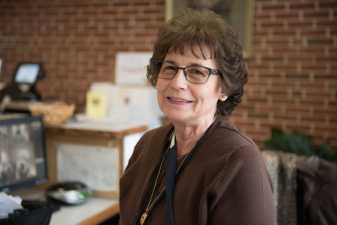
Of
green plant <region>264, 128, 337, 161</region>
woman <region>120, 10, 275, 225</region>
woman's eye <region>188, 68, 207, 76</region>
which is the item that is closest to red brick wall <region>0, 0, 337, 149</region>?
green plant <region>264, 128, 337, 161</region>

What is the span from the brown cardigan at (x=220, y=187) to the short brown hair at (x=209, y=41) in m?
0.18

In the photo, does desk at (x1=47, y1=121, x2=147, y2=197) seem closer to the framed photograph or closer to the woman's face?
the woman's face

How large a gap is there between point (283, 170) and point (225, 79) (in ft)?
3.01

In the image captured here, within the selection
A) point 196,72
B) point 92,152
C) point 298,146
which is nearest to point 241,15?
point 298,146

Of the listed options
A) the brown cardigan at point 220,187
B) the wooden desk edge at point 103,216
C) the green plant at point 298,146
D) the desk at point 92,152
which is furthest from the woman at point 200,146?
the green plant at point 298,146

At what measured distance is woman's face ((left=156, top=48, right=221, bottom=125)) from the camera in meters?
1.38

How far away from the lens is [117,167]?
2.30 m

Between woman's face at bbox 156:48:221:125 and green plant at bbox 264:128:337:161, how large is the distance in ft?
6.30

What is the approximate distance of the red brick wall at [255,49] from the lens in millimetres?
3604

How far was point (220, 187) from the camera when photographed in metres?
1.25

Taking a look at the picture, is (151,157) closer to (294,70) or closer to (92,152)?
Result: (92,152)

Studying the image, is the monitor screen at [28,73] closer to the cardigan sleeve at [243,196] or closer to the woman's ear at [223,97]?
the woman's ear at [223,97]

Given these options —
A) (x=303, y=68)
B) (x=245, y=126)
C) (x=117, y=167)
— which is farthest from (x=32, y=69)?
(x=303, y=68)

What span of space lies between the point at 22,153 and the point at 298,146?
203 cm
